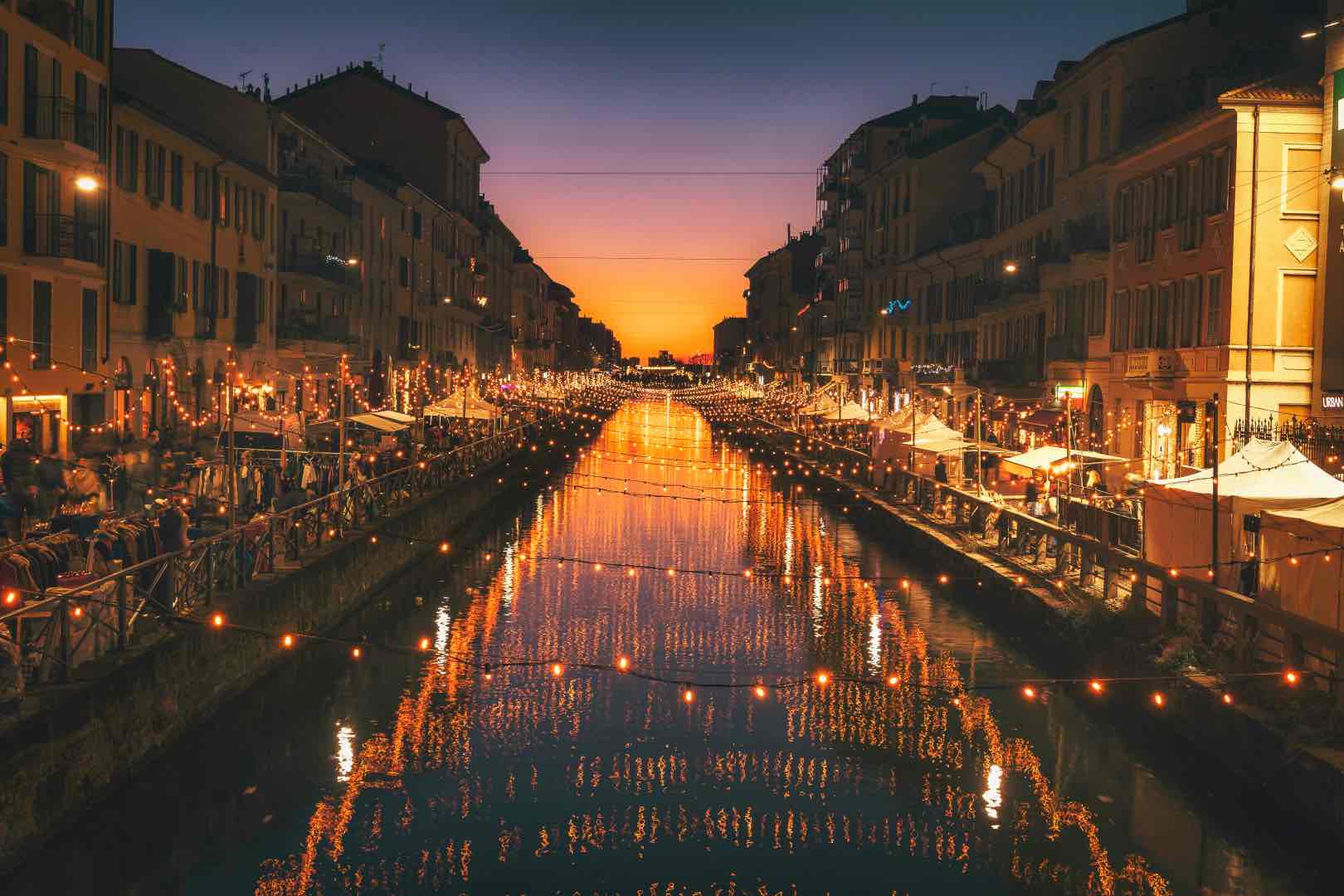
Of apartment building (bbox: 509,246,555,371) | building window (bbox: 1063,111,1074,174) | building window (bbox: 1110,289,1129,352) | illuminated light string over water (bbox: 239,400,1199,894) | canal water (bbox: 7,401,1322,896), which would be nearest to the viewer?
canal water (bbox: 7,401,1322,896)

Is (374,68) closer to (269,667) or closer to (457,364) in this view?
(457,364)

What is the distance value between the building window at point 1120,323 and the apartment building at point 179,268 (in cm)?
2125

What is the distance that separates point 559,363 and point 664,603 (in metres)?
146

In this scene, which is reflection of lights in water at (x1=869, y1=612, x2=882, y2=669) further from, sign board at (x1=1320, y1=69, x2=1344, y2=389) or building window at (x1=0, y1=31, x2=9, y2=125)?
building window at (x1=0, y1=31, x2=9, y2=125)

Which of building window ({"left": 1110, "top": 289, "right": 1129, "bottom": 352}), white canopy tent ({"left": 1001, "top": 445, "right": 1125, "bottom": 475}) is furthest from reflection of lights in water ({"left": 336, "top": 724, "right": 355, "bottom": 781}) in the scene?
building window ({"left": 1110, "top": 289, "right": 1129, "bottom": 352})

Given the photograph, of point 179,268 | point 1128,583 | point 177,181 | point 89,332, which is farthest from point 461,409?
point 1128,583

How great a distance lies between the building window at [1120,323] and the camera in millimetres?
35375

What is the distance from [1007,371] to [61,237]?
29529mm

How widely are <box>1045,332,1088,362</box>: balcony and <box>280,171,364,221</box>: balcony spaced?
79.8 ft

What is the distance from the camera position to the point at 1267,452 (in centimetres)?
1748

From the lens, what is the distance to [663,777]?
15680 millimetres

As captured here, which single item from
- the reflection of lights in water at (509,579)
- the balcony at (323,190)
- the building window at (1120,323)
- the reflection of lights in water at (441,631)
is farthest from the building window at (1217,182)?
the balcony at (323,190)

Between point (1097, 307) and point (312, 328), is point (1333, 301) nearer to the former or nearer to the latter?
point (1097, 307)

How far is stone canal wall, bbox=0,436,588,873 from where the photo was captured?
37.2ft
